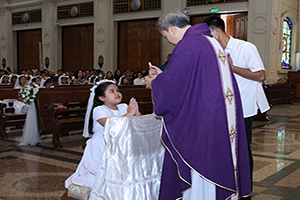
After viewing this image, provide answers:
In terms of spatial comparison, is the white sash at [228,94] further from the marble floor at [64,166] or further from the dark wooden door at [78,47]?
the dark wooden door at [78,47]

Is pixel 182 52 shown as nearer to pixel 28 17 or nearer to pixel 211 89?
pixel 211 89

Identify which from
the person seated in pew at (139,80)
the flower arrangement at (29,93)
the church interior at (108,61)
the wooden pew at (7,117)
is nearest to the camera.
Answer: the church interior at (108,61)

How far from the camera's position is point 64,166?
4863 millimetres

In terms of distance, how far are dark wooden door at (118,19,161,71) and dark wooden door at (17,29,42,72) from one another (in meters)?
6.33

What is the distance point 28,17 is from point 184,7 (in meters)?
10.6

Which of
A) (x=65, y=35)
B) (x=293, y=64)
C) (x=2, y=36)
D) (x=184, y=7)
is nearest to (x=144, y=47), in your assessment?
(x=184, y=7)

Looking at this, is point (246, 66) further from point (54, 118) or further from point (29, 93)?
point (29, 93)

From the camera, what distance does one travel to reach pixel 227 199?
7.82ft

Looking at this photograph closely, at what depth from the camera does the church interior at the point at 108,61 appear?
178 inches

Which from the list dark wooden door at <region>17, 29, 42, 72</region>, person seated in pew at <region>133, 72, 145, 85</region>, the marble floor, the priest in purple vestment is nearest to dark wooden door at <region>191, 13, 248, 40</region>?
person seated in pew at <region>133, 72, 145, 85</region>

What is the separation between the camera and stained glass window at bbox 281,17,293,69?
53.3ft

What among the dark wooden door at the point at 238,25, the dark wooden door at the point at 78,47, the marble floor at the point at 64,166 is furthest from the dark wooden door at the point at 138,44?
the marble floor at the point at 64,166

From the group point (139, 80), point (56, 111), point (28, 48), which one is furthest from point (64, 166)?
point (28, 48)

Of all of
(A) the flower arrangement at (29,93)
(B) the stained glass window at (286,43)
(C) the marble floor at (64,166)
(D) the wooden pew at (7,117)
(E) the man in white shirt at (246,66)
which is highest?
(B) the stained glass window at (286,43)
